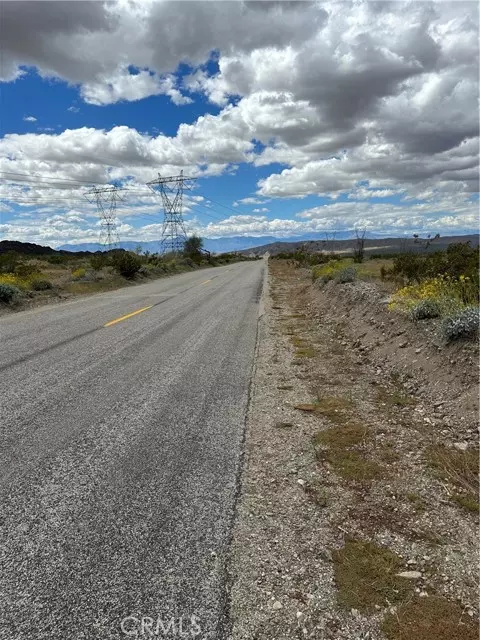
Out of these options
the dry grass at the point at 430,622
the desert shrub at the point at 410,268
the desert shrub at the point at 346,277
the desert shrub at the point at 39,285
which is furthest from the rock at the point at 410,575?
the desert shrub at the point at 39,285

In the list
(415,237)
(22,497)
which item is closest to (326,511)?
(22,497)

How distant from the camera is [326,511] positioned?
3.17 metres

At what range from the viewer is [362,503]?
10.7 feet

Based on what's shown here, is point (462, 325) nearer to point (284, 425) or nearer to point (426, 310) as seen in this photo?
point (426, 310)

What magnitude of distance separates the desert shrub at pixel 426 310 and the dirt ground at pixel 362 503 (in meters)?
1.07

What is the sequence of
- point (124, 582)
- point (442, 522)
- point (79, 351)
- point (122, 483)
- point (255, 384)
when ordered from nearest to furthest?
point (124, 582) < point (442, 522) < point (122, 483) < point (255, 384) < point (79, 351)

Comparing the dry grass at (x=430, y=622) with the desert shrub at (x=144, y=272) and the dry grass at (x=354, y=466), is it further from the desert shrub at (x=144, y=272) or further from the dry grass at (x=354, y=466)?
the desert shrub at (x=144, y=272)

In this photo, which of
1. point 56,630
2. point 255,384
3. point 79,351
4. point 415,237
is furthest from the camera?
point 415,237

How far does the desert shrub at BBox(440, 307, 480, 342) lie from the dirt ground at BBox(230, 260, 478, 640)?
275 mm

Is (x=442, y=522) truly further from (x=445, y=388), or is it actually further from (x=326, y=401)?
(x=445, y=388)

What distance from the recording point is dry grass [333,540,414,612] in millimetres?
2369

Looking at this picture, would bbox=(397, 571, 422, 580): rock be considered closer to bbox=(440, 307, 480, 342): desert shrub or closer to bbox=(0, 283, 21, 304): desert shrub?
bbox=(440, 307, 480, 342): desert shrub

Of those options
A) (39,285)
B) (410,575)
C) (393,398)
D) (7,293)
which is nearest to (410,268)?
(393,398)

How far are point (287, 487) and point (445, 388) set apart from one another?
10.2ft
